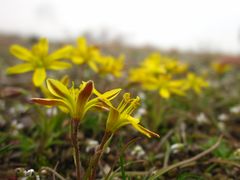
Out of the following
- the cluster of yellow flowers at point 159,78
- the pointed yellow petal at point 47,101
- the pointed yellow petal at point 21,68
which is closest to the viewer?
the pointed yellow petal at point 47,101

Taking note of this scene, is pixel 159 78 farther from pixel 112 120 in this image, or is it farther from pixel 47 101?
pixel 47 101

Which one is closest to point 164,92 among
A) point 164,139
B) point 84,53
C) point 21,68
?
point 164,139

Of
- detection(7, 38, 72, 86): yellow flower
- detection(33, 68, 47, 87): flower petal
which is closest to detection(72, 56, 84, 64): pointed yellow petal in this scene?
detection(7, 38, 72, 86): yellow flower

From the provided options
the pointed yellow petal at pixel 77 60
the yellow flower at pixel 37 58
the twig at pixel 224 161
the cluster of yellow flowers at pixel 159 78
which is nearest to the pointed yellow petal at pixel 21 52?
the yellow flower at pixel 37 58

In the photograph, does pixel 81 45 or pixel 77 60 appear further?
pixel 81 45

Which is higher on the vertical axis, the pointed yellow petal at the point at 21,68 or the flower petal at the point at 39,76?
the pointed yellow petal at the point at 21,68

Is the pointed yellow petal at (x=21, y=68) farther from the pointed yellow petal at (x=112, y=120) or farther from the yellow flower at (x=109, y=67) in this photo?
the pointed yellow petal at (x=112, y=120)

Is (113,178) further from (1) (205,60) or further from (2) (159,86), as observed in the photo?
(1) (205,60)

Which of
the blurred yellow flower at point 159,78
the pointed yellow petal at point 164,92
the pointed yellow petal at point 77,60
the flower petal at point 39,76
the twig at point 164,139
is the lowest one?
the twig at point 164,139

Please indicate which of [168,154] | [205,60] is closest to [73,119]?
[168,154]
